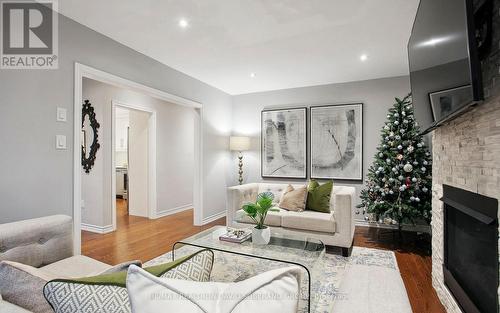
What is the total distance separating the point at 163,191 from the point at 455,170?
182 inches

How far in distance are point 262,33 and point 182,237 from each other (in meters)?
2.88

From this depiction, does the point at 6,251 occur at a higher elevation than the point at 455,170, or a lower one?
lower

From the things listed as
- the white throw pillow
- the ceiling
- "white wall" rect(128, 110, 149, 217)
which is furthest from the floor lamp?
the white throw pillow

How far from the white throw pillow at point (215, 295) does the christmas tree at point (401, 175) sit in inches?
134

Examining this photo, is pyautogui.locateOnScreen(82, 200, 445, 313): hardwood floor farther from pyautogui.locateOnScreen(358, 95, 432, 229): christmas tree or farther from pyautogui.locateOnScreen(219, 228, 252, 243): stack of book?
pyautogui.locateOnScreen(219, 228, 252, 243): stack of book

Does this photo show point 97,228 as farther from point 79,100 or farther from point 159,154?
point 79,100

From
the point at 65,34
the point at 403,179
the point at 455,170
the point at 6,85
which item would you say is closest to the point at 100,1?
the point at 65,34

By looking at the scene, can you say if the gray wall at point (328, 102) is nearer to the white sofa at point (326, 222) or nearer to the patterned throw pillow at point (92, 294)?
the white sofa at point (326, 222)

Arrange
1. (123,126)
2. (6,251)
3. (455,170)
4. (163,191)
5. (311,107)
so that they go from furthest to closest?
(123,126) → (163,191) → (311,107) → (455,170) → (6,251)

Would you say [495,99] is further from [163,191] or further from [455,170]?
[163,191]

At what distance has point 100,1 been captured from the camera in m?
2.27

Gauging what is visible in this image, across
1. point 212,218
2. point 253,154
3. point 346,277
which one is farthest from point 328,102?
point 346,277

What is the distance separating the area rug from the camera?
5.07 feet
